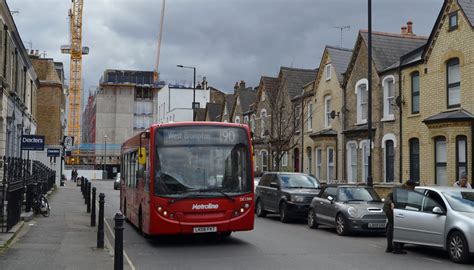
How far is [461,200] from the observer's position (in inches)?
463

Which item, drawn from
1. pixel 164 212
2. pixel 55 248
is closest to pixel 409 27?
pixel 164 212

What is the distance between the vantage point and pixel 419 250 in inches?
520

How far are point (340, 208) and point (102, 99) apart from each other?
108157 millimetres

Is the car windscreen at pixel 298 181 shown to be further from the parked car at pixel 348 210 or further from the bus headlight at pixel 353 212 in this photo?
the bus headlight at pixel 353 212

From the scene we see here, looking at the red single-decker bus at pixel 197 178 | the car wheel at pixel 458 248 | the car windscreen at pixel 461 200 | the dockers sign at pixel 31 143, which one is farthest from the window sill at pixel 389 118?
the car wheel at pixel 458 248

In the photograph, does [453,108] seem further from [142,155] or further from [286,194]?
[142,155]

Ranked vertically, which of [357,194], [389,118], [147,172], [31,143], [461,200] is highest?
[389,118]

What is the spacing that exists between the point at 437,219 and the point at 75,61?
390ft

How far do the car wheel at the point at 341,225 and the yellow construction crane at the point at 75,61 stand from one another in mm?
97353

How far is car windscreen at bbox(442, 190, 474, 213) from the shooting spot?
453 inches

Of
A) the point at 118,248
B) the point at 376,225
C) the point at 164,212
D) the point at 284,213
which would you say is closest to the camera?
the point at 118,248

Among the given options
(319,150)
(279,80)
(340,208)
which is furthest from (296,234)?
(279,80)

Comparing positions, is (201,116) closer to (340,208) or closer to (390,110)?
(390,110)

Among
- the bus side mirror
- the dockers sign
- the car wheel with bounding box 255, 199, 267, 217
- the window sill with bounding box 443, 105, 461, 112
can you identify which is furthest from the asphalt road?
the window sill with bounding box 443, 105, 461, 112
